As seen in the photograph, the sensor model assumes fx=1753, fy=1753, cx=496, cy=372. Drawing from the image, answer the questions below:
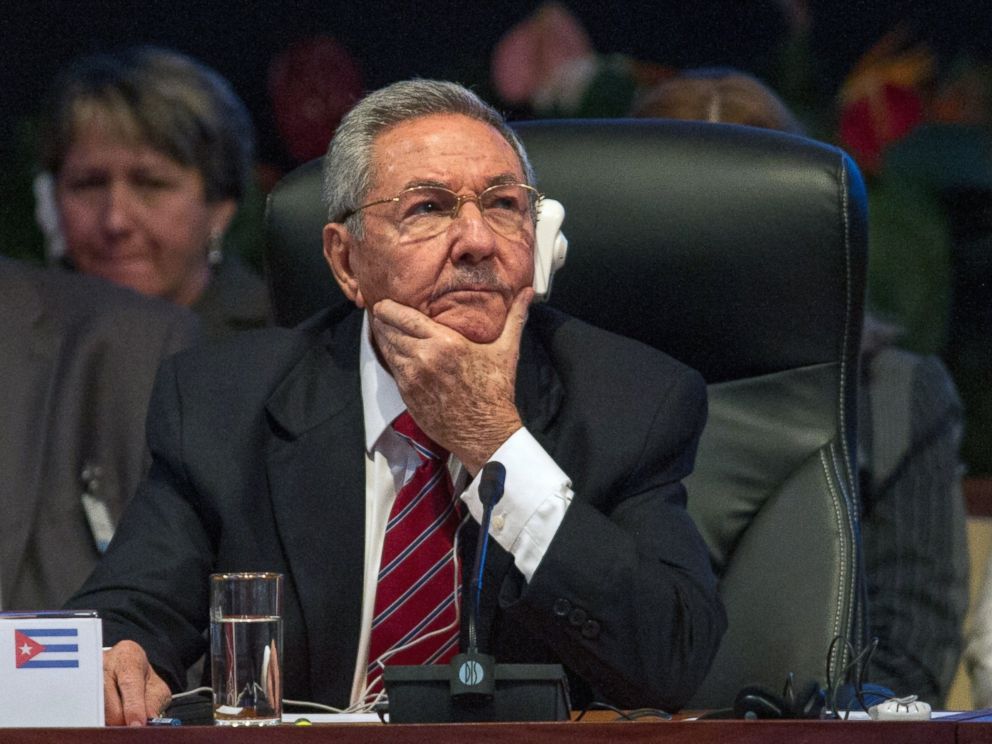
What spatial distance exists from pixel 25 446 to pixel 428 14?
1.40 meters

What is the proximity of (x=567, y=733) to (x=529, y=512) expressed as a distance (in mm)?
571

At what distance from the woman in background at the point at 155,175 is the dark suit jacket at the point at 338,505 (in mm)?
1193

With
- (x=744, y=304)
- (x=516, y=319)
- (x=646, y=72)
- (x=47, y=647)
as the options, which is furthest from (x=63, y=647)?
(x=646, y=72)

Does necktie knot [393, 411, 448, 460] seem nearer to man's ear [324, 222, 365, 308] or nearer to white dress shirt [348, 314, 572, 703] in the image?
white dress shirt [348, 314, 572, 703]

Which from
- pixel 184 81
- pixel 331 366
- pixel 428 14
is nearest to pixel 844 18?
pixel 428 14

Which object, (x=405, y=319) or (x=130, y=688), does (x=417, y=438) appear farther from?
(x=130, y=688)

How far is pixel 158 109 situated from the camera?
319 cm

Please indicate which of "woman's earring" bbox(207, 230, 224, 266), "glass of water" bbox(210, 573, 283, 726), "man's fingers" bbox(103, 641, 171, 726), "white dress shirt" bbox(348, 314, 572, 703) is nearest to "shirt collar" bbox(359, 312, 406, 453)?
"white dress shirt" bbox(348, 314, 572, 703)

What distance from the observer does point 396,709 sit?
4.42 ft

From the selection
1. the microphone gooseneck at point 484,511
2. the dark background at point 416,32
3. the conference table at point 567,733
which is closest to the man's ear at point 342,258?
the microphone gooseneck at point 484,511

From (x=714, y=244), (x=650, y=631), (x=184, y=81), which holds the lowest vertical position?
(x=650, y=631)

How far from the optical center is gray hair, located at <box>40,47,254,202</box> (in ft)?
10.5

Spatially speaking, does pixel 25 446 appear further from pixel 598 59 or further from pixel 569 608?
pixel 598 59

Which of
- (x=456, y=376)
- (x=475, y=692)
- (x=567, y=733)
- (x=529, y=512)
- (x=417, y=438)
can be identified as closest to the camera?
(x=567, y=733)
